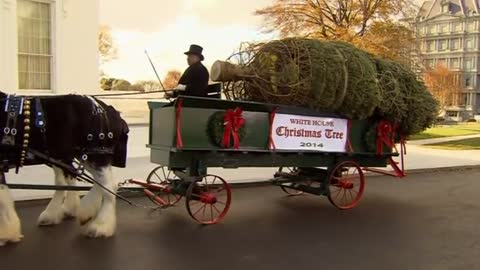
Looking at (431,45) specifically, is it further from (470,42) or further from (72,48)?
(72,48)

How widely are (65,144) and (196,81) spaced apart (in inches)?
84.4

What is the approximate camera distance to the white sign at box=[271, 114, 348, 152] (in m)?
7.95

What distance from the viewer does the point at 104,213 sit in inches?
259

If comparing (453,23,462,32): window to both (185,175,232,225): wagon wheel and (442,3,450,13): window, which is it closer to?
(442,3,450,13): window

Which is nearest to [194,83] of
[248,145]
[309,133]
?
[248,145]

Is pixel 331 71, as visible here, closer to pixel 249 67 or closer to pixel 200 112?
pixel 249 67

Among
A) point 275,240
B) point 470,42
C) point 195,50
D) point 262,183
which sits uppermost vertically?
point 470,42

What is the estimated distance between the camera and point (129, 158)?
47.3ft

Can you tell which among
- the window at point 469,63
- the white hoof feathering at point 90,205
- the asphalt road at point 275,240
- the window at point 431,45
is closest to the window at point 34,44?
the asphalt road at point 275,240

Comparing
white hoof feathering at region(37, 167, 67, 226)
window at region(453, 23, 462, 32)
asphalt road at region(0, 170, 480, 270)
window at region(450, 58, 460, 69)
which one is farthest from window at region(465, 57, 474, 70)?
white hoof feathering at region(37, 167, 67, 226)

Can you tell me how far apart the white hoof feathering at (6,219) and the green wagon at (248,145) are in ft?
6.52

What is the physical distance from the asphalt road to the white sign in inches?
41.6

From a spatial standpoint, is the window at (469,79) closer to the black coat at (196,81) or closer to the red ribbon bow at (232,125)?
the black coat at (196,81)

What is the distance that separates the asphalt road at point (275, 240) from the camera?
571 centimetres
